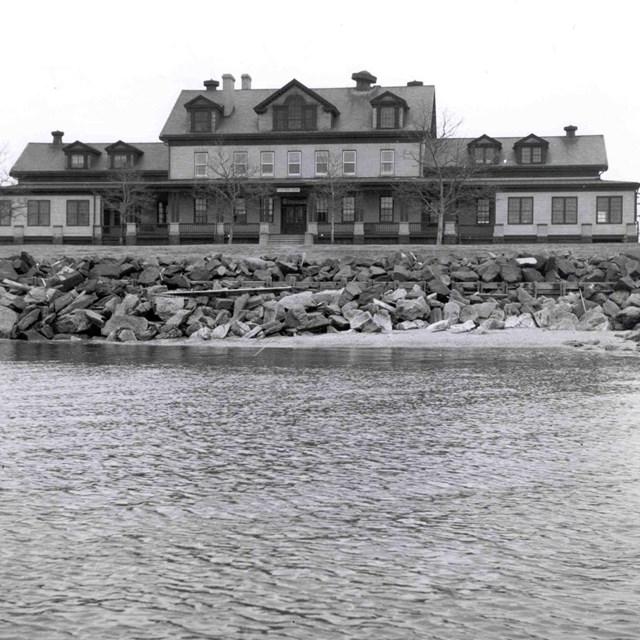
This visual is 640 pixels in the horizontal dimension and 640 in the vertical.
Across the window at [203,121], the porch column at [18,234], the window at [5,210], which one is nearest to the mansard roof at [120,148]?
the window at [203,121]

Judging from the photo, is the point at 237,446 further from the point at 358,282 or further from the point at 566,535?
the point at 358,282

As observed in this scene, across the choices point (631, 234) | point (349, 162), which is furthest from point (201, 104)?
point (631, 234)

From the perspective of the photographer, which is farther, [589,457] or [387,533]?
[589,457]

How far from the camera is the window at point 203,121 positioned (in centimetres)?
5597

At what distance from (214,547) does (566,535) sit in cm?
207

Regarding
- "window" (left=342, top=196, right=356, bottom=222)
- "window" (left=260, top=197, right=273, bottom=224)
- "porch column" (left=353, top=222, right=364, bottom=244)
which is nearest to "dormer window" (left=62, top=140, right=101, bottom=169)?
"window" (left=260, top=197, right=273, bottom=224)

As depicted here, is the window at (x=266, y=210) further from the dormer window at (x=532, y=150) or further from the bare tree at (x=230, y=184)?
the dormer window at (x=532, y=150)

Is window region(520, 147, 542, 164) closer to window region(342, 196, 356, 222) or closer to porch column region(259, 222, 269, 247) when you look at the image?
window region(342, 196, 356, 222)

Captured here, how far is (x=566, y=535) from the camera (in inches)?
204

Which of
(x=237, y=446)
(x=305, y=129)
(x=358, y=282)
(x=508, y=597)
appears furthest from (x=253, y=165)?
(x=508, y=597)

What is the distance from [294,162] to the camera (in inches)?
2174

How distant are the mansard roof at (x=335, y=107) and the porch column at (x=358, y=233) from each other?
6134 millimetres

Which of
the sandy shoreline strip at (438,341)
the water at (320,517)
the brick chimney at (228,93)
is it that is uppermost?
the brick chimney at (228,93)

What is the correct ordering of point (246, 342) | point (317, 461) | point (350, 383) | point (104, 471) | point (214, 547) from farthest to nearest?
point (246, 342) → point (350, 383) → point (317, 461) → point (104, 471) → point (214, 547)
